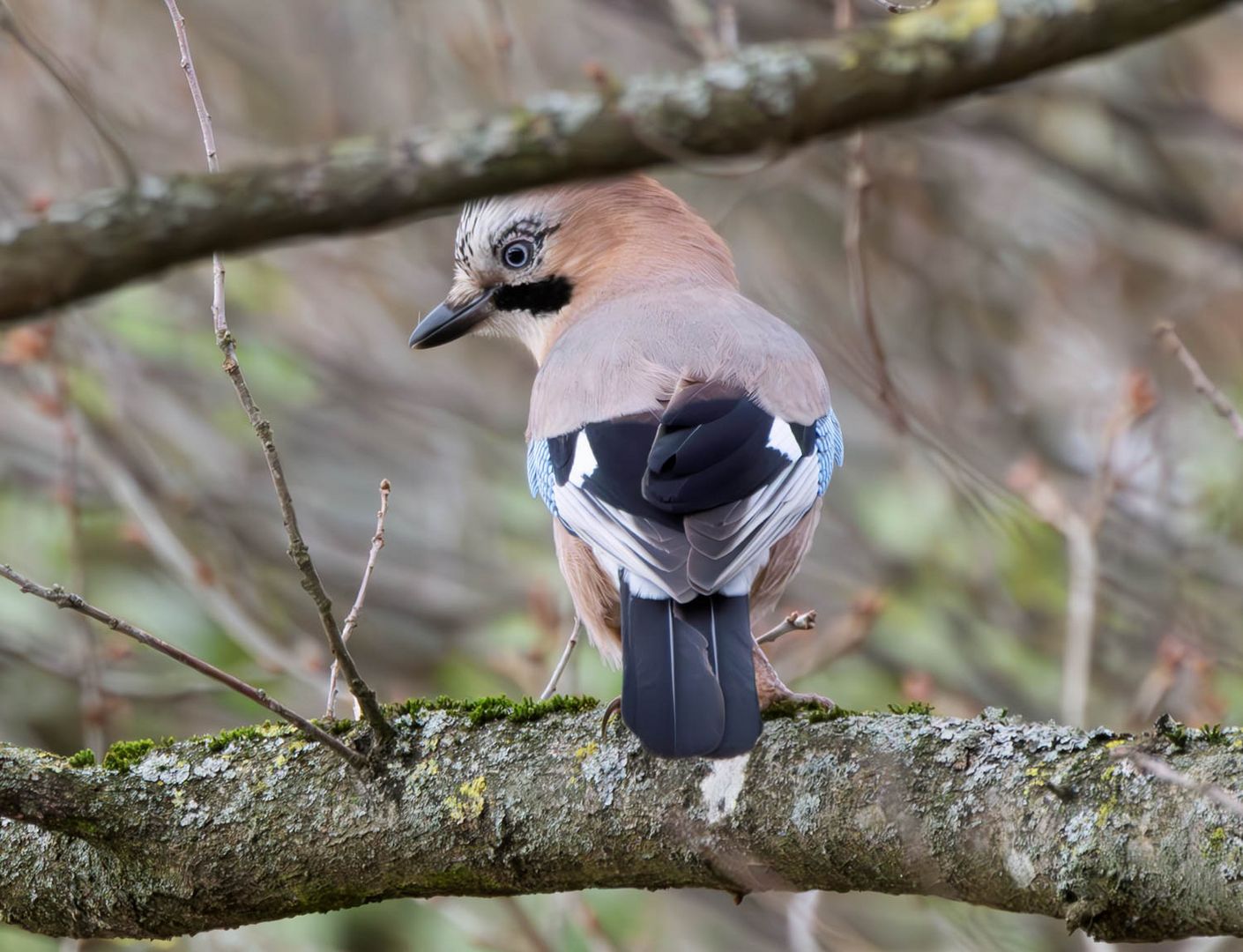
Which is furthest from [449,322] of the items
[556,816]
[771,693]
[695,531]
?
[556,816]

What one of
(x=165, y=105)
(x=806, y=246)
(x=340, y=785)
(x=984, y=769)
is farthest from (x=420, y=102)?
(x=984, y=769)

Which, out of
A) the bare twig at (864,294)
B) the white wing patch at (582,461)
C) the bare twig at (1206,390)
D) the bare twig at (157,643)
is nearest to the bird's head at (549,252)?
the bare twig at (864,294)

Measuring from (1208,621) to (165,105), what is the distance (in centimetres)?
526

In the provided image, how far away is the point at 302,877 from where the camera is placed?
2756 mm

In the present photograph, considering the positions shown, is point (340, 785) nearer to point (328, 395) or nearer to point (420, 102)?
point (328, 395)

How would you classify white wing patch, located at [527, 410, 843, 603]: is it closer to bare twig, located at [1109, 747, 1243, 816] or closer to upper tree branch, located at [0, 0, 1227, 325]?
bare twig, located at [1109, 747, 1243, 816]

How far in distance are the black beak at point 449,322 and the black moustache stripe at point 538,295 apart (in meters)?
0.04

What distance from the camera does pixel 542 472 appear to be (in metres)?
3.83

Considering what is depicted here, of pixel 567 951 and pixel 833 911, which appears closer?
pixel 567 951

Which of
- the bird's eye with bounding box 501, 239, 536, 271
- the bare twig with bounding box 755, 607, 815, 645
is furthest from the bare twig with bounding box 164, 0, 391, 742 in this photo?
the bird's eye with bounding box 501, 239, 536, 271

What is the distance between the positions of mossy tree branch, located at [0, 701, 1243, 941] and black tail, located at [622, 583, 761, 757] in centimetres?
11

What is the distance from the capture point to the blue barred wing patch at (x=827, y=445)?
12.3 feet

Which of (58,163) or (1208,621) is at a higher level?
(58,163)

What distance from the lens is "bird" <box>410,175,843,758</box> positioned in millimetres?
2934
